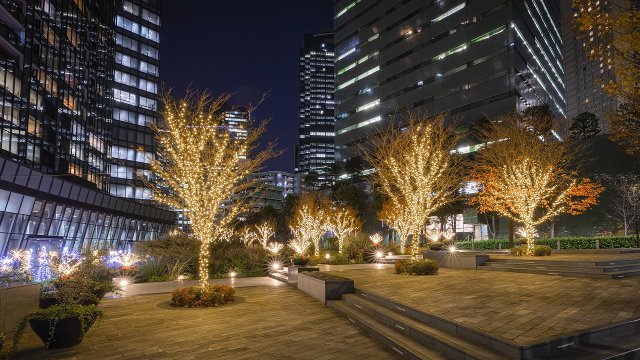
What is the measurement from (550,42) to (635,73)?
4030 inches

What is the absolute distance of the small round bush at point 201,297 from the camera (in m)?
13.0

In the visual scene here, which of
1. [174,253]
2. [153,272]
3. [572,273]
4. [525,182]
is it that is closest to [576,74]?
[525,182]

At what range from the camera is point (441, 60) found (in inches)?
3056

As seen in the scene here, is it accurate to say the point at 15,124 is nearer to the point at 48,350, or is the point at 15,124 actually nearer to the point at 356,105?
the point at 48,350

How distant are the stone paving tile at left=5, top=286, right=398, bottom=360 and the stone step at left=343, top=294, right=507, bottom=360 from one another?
66 cm

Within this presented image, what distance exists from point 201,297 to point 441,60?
7447 cm

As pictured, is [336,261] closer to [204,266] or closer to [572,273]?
[572,273]

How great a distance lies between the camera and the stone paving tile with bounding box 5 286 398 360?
26.3ft

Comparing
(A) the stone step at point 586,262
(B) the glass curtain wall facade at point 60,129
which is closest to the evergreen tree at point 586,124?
(A) the stone step at point 586,262

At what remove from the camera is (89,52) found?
213 feet

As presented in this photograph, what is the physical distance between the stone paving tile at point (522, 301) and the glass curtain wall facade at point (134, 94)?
6750 centimetres

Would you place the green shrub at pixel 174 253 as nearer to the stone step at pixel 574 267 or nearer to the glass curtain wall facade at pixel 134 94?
the stone step at pixel 574 267

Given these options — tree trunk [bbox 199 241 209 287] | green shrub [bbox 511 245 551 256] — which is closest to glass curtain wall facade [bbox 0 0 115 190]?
tree trunk [bbox 199 241 209 287]

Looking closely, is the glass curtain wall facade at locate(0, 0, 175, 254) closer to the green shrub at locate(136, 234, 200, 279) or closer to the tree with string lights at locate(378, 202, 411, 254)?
the green shrub at locate(136, 234, 200, 279)
